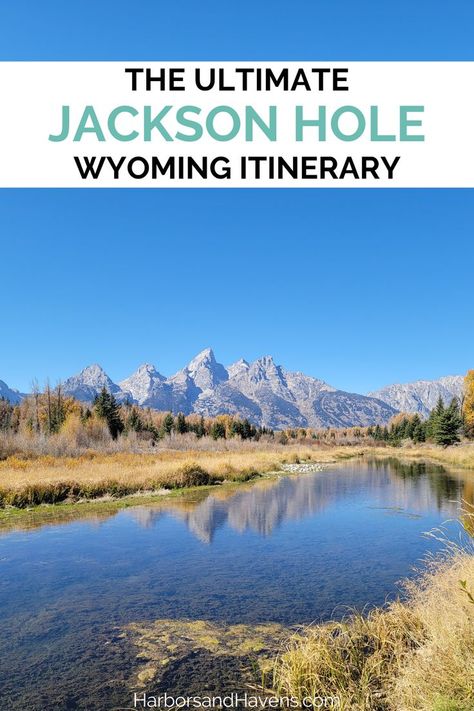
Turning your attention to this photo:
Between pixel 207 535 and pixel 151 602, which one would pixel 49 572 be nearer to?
pixel 151 602

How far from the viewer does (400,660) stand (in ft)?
27.0

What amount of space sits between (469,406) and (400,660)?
95710mm

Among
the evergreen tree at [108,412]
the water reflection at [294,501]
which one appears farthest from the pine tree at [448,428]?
the evergreen tree at [108,412]

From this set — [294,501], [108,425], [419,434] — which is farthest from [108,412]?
[419,434]

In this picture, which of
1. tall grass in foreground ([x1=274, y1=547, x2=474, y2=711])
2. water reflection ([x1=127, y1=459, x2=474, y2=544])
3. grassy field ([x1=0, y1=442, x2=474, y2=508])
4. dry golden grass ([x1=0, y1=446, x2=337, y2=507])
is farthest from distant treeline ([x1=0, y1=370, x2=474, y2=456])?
tall grass in foreground ([x1=274, y1=547, x2=474, y2=711])

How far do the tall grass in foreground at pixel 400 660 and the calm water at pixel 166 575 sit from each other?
2648 mm

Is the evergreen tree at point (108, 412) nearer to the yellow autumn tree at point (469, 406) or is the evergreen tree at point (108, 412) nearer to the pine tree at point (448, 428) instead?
the pine tree at point (448, 428)

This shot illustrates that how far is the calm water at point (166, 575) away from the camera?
9.39 meters

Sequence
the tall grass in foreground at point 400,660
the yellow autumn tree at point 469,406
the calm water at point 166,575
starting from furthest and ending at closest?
1. the yellow autumn tree at point 469,406
2. the calm water at point 166,575
3. the tall grass in foreground at point 400,660

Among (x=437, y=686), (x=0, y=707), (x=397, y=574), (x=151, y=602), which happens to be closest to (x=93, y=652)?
(x=0, y=707)

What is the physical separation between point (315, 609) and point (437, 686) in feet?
19.8

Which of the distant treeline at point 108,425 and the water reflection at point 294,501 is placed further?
the distant treeline at point 108,425

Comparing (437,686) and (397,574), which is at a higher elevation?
(437,686)

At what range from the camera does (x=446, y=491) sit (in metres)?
34.5
